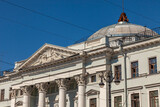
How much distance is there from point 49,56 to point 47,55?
0.47m

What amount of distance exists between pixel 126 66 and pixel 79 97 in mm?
6072

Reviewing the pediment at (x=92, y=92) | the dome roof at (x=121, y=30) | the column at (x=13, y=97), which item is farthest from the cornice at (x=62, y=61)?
the dome roof at (x=121, y=30)

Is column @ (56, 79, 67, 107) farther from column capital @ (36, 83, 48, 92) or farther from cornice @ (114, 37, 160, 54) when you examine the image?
cornice @ (114, 37, 160, 54)

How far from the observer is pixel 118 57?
35438mm

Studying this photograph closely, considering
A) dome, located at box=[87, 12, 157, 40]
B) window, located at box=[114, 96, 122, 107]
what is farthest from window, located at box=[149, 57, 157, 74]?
dome, located at box=[87, 12, 157, 40]

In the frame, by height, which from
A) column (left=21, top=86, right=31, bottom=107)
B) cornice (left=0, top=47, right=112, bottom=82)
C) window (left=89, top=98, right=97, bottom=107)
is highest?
cornice (left=0, top=47, right=112, bottom=82)

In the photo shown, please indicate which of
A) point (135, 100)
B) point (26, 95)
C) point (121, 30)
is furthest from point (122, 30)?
point (26, 95)

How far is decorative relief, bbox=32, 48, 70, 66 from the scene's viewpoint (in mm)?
39669

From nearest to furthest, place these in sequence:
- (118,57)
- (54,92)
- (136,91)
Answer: (136,91) → (118,57) → (54,92)

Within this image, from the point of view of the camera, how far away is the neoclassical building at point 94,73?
32906 mm

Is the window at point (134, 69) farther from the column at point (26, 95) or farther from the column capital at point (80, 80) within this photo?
the column at point (26, 95)

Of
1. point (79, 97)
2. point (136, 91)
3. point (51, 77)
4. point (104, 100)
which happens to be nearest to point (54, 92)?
point (51, 77)

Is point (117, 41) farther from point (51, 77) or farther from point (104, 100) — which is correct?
point (51, 77)

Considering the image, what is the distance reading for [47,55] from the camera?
41.4 metres
